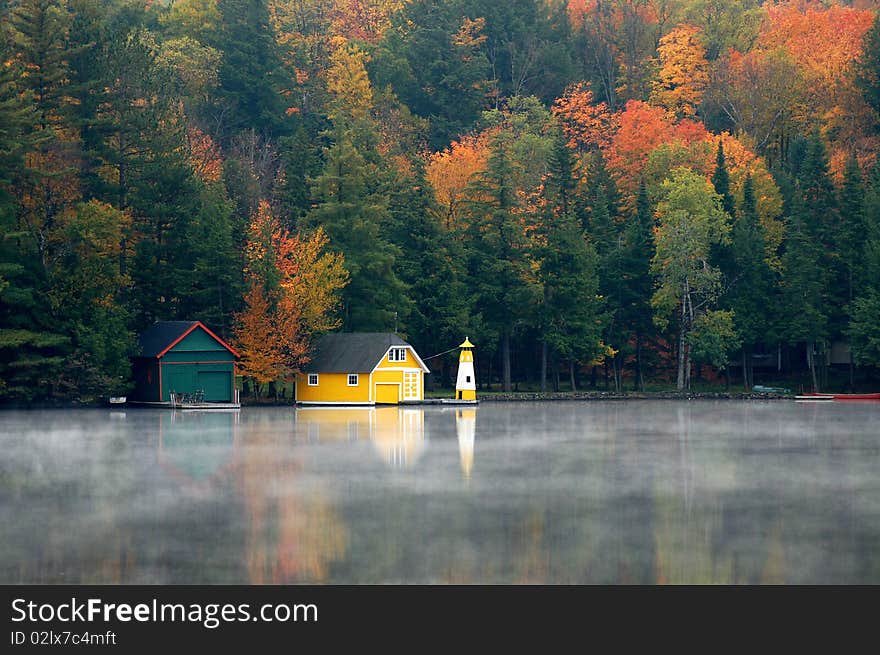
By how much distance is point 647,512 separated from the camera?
2855 cm

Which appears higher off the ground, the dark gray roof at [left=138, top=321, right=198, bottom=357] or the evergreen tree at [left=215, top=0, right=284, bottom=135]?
the evergreen tree at [left=215, top=0, right=284, bottom=135]

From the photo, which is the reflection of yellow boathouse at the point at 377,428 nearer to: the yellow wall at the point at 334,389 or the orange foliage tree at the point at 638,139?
the yellow wall at the point at 334,389

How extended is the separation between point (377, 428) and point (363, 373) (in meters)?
20.2

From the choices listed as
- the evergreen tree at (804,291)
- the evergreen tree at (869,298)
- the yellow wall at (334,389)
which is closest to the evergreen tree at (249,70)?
the yellow wall at (334,389)

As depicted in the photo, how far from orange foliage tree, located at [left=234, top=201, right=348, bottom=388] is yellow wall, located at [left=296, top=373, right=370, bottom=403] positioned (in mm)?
1530

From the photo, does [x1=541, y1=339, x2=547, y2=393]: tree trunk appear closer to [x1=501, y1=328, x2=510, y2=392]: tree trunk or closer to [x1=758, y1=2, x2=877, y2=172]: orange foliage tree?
[x1=501, y1=328, x2=510, y2=392]: tree trunk

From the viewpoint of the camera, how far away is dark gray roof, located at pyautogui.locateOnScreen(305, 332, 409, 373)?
76875mm

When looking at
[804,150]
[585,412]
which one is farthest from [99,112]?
[804,150]

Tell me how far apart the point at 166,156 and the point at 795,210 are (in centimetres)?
4392

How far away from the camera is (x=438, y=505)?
29484 millimetres

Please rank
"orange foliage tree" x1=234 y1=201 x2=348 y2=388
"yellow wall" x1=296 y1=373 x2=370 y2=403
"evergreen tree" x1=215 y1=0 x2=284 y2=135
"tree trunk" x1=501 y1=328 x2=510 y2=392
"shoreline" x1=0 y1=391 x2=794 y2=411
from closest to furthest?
"orange foliage tree" x1=234 y1=201 x2=348 y2=388
"yellow wall" x1=296 y1=373 x2=370 y2=403
"shoreline" x1=0 y1=391 x2=794 y2=411
"tree trunk" x1=501 y1=328 x2=510 y2=392
"evergreen tree" x1=215 y1=0 x2=284 y2=135

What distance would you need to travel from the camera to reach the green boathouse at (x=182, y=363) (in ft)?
241

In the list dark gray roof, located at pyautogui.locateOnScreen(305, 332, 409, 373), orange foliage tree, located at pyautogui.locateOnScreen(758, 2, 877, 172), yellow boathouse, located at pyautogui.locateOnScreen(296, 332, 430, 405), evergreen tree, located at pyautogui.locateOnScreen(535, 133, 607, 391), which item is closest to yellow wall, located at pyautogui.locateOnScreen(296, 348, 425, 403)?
yellow boathouse, located at pyautogui.locateOnScreen(296, 332, 430, 405)

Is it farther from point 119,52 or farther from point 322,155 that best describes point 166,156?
point 322,155
